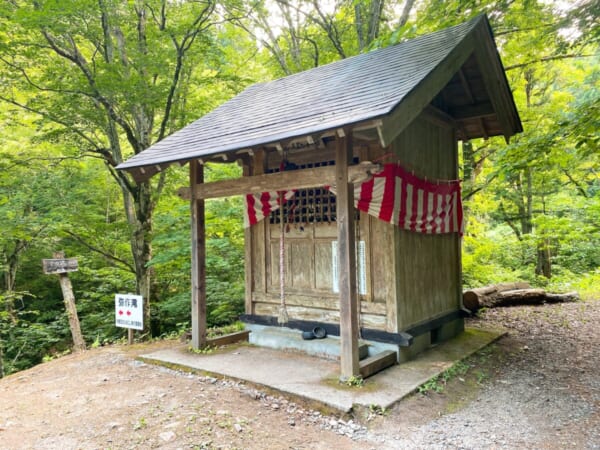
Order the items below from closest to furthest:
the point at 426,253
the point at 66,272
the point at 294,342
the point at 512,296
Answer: the point at 294,342 < the point at 426,253 < the point at 66,272 < the point at 512,296

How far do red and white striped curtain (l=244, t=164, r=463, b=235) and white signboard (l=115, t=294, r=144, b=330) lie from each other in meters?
2.18

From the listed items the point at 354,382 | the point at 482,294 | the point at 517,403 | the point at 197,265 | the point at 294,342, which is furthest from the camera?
the point at 482,294

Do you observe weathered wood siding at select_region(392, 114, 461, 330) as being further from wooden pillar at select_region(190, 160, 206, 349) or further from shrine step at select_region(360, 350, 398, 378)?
wooden pillar at select_region(190, 160, 206, 349)

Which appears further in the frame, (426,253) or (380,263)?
(426,253)

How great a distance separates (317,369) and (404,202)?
8.22 feet

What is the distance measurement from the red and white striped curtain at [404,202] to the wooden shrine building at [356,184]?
19 mm

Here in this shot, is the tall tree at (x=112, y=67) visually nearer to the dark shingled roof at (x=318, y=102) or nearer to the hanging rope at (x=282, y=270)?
the dark shingled roof at (x=318, y=102)

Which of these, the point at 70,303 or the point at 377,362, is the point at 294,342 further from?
the point at 70,303

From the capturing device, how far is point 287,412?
13.1ft

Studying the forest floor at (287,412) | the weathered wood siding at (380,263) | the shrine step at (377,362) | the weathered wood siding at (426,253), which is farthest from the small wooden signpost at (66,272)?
the weathered wood siding at (426,253)

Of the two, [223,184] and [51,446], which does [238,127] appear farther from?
[51,446]

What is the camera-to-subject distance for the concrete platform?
4.11 m

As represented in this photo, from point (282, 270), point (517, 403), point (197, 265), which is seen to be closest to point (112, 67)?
point (197, 265)

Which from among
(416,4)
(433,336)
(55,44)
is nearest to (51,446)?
(433,336)
